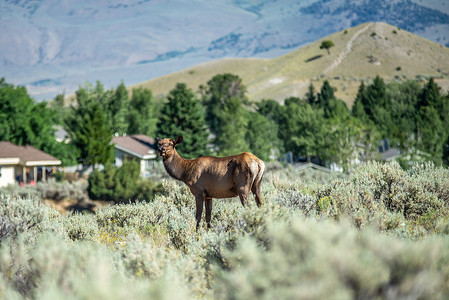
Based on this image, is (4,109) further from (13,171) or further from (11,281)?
(11,281)

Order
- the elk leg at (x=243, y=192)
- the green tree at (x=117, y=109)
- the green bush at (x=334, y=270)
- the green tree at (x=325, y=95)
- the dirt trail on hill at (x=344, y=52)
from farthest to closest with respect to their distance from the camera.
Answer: the dirt trail on hill at (x=344, y=52) → the green tree at (x=325, y=95) → the green tree at (x=117, y=109) → the elk leg at (x=243, y=192) → the green bush at (x=334, y=270)

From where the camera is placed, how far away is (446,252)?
451cm

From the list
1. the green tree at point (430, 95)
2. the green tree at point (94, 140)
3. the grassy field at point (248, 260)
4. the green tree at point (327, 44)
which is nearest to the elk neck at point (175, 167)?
the grassy field at point (248, 260)

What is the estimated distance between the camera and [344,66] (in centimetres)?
14888

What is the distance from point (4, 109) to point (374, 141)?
3959 centimetres

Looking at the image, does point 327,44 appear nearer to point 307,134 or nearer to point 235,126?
point 307,134

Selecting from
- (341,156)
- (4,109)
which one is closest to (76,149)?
(4,109)

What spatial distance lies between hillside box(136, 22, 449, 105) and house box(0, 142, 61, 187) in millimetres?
91206

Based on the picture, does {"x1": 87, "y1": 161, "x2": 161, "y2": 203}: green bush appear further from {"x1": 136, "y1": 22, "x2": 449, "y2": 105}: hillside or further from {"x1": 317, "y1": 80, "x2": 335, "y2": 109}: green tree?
{"x1": 136, "y1": 22, "x2": 449, "y2": 105}: hillside

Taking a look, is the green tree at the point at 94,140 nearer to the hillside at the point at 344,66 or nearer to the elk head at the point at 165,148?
the elk head at the point at 165,148

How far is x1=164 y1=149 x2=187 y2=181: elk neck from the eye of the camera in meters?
9.44

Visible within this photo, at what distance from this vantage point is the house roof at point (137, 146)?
5384cm

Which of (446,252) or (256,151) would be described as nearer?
(446,252)

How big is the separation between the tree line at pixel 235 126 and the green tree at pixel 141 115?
6.0 inches
